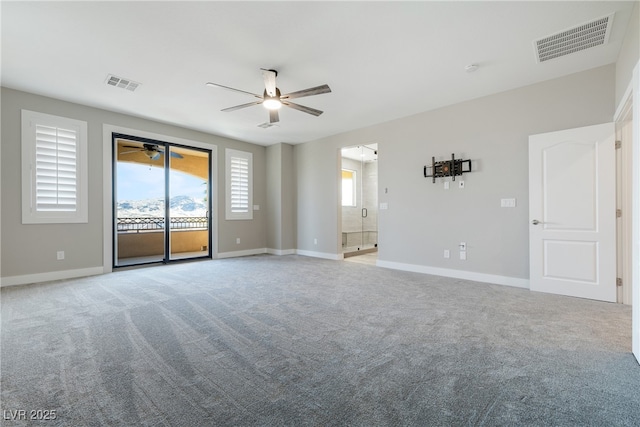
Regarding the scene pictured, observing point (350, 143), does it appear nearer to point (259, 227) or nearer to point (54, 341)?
point (259, 227)

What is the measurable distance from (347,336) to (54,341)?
246 cm

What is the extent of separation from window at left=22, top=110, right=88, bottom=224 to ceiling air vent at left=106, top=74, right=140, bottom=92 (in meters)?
1.43

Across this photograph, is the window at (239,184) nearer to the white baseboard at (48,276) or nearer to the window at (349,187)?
the white baseboard at (48,276)

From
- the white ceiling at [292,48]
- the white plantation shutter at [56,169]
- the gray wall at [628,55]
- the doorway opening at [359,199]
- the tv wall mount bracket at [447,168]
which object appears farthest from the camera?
the doorway opening at [359,199]

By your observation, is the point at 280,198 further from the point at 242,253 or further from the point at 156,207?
the point at 156,207

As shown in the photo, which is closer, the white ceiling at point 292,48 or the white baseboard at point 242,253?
the white ceiling at point 292,48

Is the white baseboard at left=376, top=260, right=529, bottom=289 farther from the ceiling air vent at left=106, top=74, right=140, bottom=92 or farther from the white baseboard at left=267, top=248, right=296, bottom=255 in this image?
the ceiling air vent at left=106, top=74, right=140, bottom=92

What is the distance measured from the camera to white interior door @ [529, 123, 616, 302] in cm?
336

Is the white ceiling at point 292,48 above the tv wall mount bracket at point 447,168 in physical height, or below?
above

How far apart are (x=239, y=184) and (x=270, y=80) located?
3986 mm

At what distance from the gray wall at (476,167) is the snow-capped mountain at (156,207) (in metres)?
4.68

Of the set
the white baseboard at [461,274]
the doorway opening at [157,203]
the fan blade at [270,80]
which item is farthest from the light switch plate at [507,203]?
the doorway opening at [157,203]

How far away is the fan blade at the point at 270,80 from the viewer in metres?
3.40

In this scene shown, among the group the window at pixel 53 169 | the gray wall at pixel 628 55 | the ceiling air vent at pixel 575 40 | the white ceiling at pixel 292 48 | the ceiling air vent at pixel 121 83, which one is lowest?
the window at pixel 53 169
